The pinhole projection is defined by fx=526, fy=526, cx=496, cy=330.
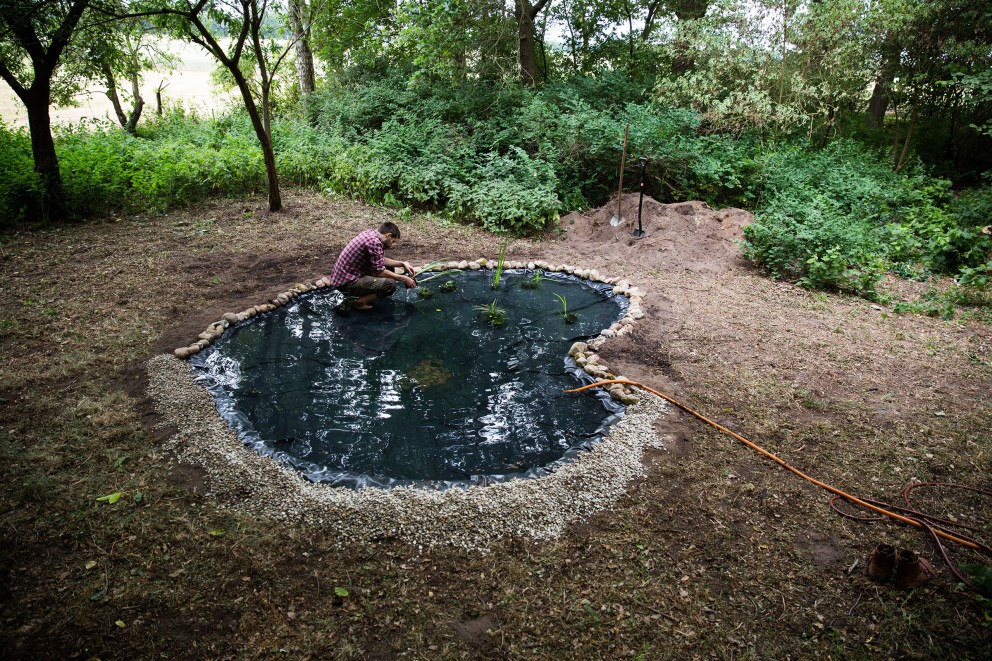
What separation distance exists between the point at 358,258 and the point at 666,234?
13.8ft

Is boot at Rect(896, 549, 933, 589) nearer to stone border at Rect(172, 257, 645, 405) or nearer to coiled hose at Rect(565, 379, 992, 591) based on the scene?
coiled hose at Rect(565, 379, 992, 591)

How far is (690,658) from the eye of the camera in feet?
6.96

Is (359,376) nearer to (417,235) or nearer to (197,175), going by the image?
(417,235)

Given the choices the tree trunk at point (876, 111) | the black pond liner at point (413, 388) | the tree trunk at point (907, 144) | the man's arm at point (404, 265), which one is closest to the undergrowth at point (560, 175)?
the tree trunk at point (907, 144)

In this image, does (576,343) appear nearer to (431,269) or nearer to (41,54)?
(431,269)

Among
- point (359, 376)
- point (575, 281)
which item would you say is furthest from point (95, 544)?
point (575, 281)

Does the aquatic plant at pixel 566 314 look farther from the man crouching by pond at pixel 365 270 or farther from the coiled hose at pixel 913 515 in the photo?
the coiled hose at pixel 913 515

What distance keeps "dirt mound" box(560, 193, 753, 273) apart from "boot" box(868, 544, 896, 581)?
4399 millimetres

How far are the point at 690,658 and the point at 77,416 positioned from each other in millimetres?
3884

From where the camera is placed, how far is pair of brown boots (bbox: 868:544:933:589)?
7.72 ft

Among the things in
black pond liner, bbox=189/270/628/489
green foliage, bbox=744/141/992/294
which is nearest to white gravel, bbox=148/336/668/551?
black pond liner, bbox=189/270/628/489

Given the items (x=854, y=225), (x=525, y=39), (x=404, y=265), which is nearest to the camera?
(x=404, y=265)

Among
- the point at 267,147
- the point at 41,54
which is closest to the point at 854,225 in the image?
the point at 267,147

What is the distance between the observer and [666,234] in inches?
280
